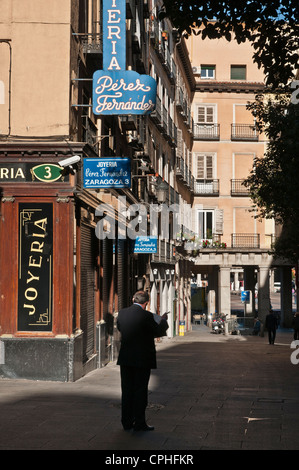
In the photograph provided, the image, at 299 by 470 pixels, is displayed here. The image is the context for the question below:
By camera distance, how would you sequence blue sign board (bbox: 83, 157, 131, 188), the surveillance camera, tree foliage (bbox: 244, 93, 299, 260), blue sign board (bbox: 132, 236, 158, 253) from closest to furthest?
the surveillance camera, blue sign board (bbox: 83, 157, 131, 188), tree foliage (bbox: 244, 93, 299, 260), blue sign board (bbox: 132, 236, 158, 253)

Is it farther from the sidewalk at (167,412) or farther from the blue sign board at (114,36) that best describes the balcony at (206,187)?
the blue sign board at (114,36)

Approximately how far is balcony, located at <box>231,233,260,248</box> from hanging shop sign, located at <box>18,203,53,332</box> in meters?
35.9

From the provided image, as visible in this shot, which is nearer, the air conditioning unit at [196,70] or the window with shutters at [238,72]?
the air conditioning unit at [196,70]

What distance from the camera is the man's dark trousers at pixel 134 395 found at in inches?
353

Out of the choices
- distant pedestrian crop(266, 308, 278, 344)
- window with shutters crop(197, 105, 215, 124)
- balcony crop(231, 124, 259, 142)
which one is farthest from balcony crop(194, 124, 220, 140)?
distant pedestrian crop(266, 308, 278, 344)

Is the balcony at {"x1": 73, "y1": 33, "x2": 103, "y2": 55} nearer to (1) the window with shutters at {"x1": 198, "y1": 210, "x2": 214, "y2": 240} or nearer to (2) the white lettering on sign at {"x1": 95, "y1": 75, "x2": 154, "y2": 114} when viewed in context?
(2) the white lettering on sign at {"x1": 95, "y1": 75, "x2": 154, "y2": 114}

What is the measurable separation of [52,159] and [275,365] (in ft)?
30.4

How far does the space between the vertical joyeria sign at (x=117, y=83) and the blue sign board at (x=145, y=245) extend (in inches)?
420

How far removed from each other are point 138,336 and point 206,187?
42.4 metres

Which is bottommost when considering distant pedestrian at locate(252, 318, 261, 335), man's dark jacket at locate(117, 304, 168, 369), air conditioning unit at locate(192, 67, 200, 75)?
distant pedestrian at locate(252, 318, 261, 335)

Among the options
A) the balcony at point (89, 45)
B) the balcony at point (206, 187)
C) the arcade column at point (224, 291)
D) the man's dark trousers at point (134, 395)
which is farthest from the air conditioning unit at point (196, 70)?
the man's dark trousers at point (134, 395)

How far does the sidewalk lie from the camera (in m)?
8.48

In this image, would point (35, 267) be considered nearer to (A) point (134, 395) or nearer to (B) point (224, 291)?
(A) point (134, 395)

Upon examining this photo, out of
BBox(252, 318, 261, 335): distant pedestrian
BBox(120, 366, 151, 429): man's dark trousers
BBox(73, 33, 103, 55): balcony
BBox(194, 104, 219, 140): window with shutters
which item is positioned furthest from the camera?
BBox(194, 104, 219, 140): window with shutters
